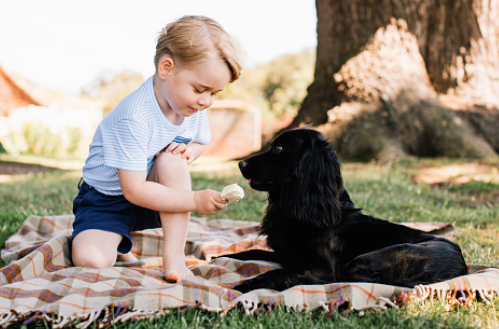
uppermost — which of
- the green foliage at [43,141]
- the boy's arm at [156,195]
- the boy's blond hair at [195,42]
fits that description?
the boy's blond hair at [195,42]

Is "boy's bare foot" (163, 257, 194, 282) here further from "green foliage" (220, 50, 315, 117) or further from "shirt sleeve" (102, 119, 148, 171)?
"green foliage" (220, 50, 315, 117)

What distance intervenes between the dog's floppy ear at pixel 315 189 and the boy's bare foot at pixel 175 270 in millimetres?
621

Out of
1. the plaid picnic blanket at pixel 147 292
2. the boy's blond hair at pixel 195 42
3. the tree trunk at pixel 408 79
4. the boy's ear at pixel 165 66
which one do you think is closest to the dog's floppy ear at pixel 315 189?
the plaid picnic blanket at pixel 147 292

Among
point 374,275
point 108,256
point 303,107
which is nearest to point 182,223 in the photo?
point 108,256

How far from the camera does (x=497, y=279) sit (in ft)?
6.67

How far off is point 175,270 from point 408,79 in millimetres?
5487

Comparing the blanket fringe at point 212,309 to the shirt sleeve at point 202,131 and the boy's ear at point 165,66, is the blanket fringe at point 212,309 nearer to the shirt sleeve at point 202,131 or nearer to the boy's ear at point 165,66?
the boy's ear at point 165,66

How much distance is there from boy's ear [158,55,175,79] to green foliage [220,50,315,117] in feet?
43.0

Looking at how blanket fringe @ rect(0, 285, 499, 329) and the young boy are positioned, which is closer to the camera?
blanket fringe @ rect(0, 285, 499, 329)

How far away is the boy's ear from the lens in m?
2.26

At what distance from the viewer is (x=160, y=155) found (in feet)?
8.40

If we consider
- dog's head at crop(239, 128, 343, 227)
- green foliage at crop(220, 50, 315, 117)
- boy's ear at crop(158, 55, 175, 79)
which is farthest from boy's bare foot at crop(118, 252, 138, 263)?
green foliage at crop(220, 50, 315, 117)

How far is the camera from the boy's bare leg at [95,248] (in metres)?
2.38

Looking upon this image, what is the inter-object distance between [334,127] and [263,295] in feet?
15.6
